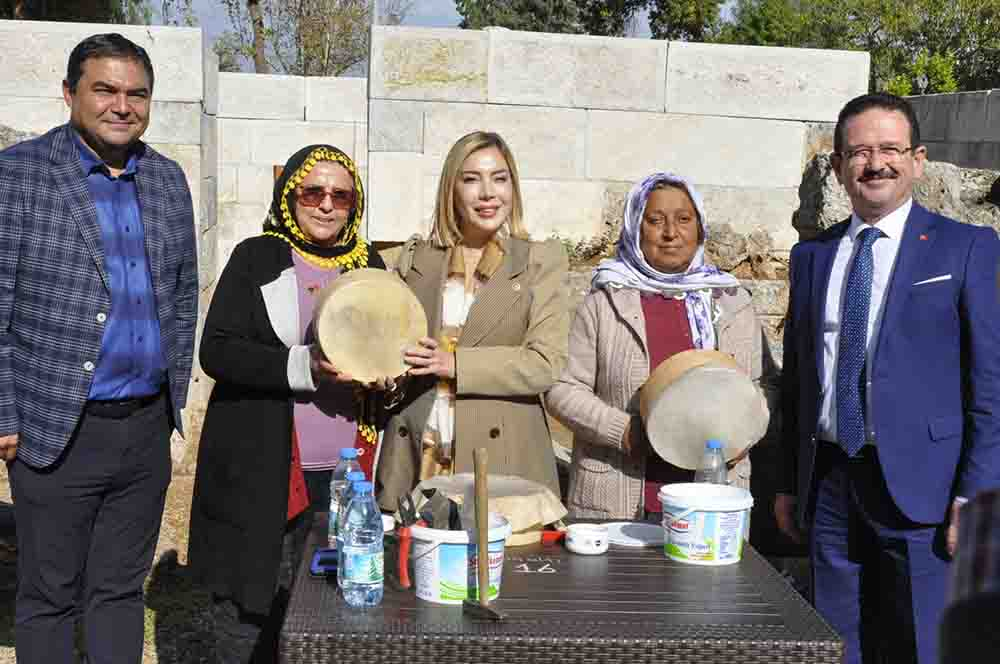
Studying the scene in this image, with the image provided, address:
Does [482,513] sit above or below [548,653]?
above

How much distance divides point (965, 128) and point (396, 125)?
350 inches

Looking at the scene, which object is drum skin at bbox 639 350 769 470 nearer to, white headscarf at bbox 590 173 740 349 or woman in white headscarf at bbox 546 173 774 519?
woman in white headscarf at bbox 546 173 774 519

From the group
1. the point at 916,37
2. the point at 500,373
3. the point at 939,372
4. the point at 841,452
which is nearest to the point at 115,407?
the point at 500,373

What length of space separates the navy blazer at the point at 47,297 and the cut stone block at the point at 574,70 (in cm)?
411

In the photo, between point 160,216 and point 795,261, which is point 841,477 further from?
point 160,216

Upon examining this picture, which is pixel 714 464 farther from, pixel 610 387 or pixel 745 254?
pixel 745 254

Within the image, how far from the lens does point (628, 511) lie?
3.37 m

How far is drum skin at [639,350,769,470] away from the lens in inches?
122

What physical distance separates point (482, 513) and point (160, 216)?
161 cm

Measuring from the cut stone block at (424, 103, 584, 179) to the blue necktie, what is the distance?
410cm

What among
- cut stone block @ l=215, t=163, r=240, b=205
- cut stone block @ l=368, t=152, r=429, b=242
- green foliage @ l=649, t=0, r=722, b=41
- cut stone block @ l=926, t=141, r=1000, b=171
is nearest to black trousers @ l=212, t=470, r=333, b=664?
cut stone block @ l=368, t=152, r=429, b=242

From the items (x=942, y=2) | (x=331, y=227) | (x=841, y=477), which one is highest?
(x=942, y=2)

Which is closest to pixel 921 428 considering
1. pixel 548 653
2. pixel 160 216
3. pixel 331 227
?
pixel 548 653

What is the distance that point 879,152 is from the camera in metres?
3.01
